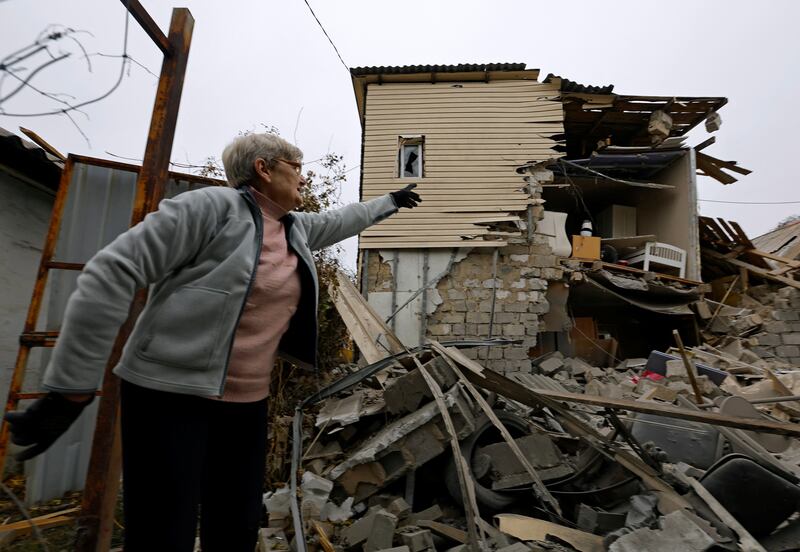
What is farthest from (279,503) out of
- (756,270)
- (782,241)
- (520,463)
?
(782,241)

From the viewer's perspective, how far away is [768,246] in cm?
1357

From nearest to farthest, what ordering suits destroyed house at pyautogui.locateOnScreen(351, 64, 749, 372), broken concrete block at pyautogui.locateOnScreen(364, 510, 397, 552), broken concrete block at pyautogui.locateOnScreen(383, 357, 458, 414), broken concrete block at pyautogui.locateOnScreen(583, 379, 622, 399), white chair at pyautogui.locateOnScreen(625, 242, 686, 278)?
1. broken concrete block at pyautogui.locateOnScreen(364, 510, 397, 552)
2. broken concrete block at pyautogui.locateOnScreen(383, 357, 458, 414)
3. broken concrete block at pyautogui.locateOnScreen(583, 379, 622, 399)
4. destroyed house at pyautogui.locateOnScreen(351, 64, 749, 372)
5. white chair at pyautogui.locateOnScreen(625, 242, 686, 278)

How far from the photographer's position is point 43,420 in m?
1.19

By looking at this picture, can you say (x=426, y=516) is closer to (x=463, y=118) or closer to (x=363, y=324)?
(x=363, y=324)

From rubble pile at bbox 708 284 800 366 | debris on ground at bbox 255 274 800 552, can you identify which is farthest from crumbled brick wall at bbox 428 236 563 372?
debris on ground at bbox 255 274 800 552

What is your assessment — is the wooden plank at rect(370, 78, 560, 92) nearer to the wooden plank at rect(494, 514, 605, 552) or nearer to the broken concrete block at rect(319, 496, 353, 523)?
the broken concrete block at rect(319, 496, 353, 523)

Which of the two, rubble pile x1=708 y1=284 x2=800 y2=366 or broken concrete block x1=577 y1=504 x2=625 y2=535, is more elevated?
rubble pile x1=708 y1=284 x2=800 y2=366

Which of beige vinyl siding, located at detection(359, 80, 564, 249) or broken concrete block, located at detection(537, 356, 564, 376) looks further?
beige vinyl siding, located at detection(359, 80, 564, 249)

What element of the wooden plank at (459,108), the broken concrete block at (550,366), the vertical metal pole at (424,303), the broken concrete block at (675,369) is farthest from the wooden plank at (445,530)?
the wooden plank at (459,108)

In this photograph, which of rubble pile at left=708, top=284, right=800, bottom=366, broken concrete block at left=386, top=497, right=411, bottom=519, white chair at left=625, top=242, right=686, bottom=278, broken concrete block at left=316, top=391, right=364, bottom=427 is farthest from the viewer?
white chair at left=625, top=242, right=686, bottom=278

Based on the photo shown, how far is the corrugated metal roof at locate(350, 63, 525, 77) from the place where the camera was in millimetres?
9680

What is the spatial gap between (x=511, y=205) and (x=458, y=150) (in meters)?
1.73

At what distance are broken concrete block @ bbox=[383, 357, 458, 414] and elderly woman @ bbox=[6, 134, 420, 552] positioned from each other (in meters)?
1.73

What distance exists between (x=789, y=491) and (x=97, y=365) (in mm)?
3393
